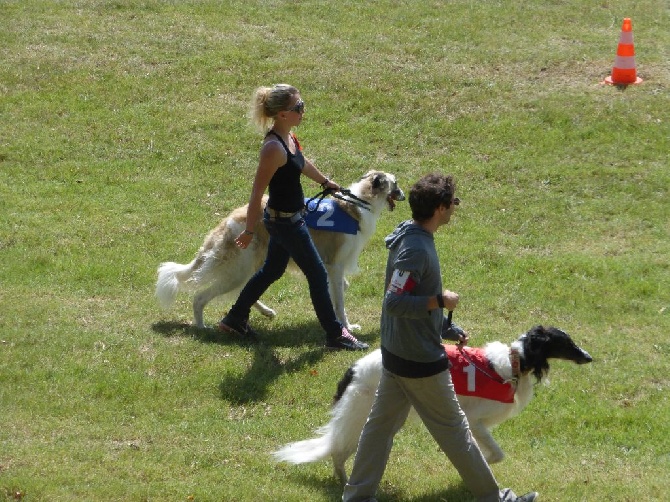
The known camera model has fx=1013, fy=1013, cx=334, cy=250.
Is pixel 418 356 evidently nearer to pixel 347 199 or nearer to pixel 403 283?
pixel 403 283

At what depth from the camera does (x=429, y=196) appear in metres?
5.38

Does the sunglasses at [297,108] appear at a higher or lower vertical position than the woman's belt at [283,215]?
higher

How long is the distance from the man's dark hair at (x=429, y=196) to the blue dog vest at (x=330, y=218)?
413 centimetres

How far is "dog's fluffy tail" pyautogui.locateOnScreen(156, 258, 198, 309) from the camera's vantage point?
954cm

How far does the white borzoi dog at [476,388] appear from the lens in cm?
639

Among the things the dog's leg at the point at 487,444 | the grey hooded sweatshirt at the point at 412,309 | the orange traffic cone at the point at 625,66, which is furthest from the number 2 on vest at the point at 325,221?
the orange traffic cone at the point at 625,66

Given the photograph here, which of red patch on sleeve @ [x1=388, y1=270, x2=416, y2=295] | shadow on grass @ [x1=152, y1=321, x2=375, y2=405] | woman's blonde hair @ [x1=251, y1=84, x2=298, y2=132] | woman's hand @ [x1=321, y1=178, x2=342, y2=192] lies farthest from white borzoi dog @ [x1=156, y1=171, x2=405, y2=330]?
red patch on sleeve @ [x1=388, y1=270, x2=416, y2=295]

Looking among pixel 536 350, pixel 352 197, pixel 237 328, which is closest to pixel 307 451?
pixel 536 350

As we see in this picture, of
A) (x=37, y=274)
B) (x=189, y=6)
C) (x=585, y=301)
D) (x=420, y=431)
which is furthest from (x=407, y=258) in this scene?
(x=189, y=6)

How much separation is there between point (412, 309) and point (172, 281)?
4.70 metres

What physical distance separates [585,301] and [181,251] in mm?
4453

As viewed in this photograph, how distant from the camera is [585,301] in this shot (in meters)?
10.3

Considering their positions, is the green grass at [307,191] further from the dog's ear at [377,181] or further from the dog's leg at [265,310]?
the dog's ear at [377,181]

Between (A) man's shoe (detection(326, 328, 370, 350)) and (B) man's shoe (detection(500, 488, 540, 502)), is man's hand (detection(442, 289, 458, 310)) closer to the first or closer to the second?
(B) man's shoe (detection(500, 488, 540, 502))
